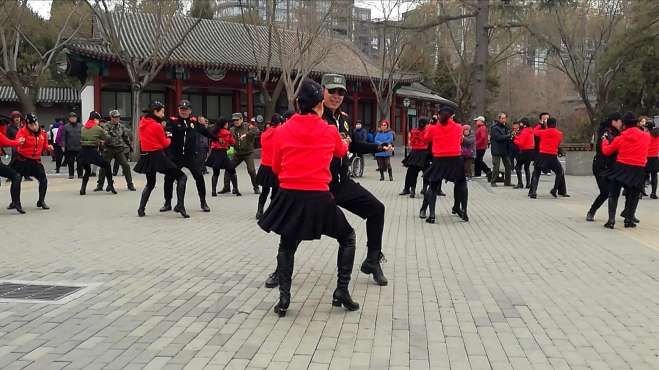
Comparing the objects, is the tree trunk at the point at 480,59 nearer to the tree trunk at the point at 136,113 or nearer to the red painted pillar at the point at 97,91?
the tree trunk at the point at 136,113

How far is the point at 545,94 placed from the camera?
5981 centimetres

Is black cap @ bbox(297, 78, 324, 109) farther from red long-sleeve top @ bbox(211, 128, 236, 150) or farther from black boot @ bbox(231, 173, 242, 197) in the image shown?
black boot @ bbox(231, 173, 242, 197)

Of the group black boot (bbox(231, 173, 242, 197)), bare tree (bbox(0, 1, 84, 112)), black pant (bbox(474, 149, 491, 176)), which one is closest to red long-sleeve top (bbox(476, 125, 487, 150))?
black pant (bbox(474, 149, 491, 176))

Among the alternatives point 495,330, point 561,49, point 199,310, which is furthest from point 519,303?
point 561,49

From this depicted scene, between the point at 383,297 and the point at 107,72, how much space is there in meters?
24.0

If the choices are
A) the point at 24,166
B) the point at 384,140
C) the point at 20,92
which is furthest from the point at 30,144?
the point at 20,92

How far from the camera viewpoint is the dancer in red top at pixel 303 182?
4.68m

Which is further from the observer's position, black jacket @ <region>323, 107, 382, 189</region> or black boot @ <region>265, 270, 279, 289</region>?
black boot @ <region>265, 270, 279, 289</region>

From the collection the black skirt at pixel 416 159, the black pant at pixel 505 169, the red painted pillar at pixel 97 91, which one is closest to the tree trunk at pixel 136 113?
the red painted pillar at pixel 97 91

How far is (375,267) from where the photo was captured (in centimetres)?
578

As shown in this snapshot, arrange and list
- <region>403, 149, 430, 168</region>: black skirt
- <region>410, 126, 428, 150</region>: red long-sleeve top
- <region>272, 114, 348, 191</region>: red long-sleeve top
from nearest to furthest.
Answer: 1. <region>272, 114, 348, 191</region>: red long-sleeve top
2. <region>403, 149, 430, 168</region>: black skirt
3. <region>410, 126, 428, 150</region>: red long-sleeve top

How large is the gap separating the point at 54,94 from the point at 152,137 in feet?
104

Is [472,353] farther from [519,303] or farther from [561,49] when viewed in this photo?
[561,49]

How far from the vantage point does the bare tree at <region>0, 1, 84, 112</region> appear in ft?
92.0
